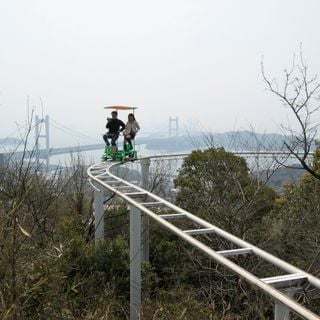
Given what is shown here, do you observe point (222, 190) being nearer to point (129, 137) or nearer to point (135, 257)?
point (129, 137)

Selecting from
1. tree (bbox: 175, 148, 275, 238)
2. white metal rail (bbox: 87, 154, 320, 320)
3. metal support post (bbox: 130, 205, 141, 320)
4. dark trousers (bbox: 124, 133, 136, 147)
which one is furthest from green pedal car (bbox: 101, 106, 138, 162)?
metal support post (bbox: 130, 205, 141, 320)

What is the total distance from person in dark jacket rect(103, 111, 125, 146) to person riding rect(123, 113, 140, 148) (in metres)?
0.19

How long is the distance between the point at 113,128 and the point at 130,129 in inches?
19.1

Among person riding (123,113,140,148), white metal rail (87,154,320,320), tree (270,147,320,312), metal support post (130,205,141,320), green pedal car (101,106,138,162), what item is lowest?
tree (270,147,320,312)

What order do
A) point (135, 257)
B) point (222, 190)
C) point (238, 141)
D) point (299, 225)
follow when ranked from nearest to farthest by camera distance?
point (135, 257)
point (299, 225)
point (222, 190)
point (238, 141)

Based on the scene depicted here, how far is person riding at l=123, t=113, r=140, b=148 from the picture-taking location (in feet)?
37.4

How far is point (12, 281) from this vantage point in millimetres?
2877

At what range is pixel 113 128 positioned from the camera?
38.0 feet

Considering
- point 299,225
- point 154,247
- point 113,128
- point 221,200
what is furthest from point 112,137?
point 299,225

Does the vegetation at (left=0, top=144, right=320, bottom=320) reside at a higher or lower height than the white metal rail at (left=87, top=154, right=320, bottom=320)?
lower

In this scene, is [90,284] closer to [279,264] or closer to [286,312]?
[279,264]

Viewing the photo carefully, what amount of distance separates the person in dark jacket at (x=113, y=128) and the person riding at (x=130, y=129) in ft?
0.61

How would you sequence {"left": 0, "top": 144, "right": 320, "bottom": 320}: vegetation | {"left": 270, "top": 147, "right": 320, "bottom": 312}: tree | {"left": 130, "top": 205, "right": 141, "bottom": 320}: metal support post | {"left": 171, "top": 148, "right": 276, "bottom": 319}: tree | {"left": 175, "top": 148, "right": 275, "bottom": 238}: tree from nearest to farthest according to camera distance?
{"left": 0, "top": 144, "right": 320, "bottom": 320}: vegetation → {"left": 130, "top": 205, "right": 141, "bottom": 320}: metal support post → {"left": 171, "top": 148, "right": 276, "bottom": 319}: tree → {"left": 175, "top": 148, "right": 275, "bottom": 238}: tree → {"left": 270, "top": 147, "right": 320, "bottom": 312}: tree

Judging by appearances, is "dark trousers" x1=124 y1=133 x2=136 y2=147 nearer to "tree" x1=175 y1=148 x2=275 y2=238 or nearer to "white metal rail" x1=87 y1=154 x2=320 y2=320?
"tree" x1=175 y1=148 x2=275 y2=238
